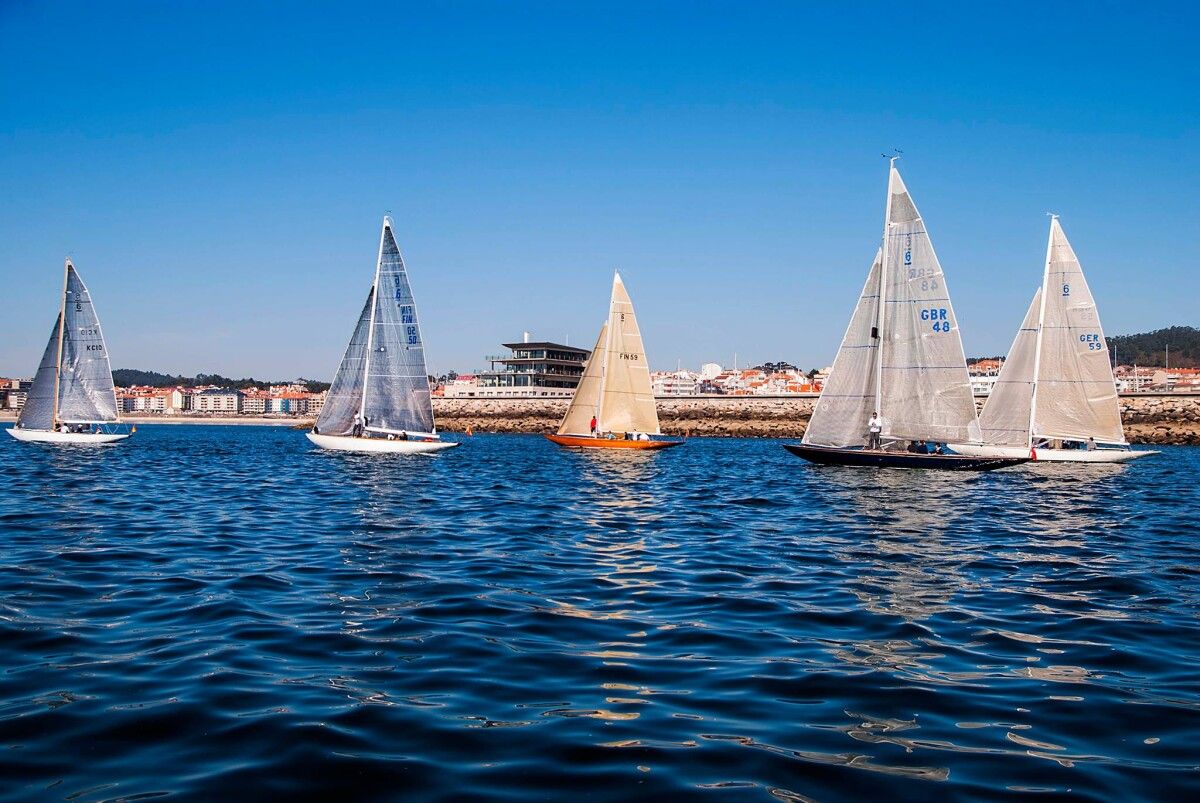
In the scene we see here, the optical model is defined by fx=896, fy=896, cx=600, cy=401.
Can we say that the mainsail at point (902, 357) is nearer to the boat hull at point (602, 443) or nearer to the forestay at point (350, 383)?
the boat hull at point (602, 443)

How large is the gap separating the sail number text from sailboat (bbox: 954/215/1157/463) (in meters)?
11.1

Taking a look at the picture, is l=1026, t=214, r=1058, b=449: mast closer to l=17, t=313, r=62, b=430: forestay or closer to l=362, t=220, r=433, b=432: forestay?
l=362, t=220, r=433, b=432: forestay

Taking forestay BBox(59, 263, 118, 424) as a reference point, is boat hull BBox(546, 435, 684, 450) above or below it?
below

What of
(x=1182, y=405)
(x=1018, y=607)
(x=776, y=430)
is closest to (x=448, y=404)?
(x=776, y=430)

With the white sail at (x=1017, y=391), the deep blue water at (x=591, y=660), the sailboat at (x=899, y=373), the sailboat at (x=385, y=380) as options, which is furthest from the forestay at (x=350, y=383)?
the white sail at (x=1017, y=391)

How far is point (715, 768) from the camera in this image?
17.2ft

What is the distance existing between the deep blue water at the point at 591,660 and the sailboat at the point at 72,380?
Result: 38.7m

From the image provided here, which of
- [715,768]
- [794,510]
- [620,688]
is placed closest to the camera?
[715,768]

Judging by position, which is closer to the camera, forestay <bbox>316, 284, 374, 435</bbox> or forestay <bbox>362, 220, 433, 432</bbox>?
forestay <bbox>362, 220, 433, 432</bbox>

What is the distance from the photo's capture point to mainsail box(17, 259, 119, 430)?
5159 cm

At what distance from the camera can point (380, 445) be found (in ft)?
149

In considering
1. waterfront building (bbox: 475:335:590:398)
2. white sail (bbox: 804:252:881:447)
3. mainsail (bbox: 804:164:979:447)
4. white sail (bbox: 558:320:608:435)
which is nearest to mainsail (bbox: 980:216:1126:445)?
mainsail (bbox: 804:164:979:447)

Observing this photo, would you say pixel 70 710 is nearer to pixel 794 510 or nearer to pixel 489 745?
pixel 489 745

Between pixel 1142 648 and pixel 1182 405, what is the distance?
356ft
